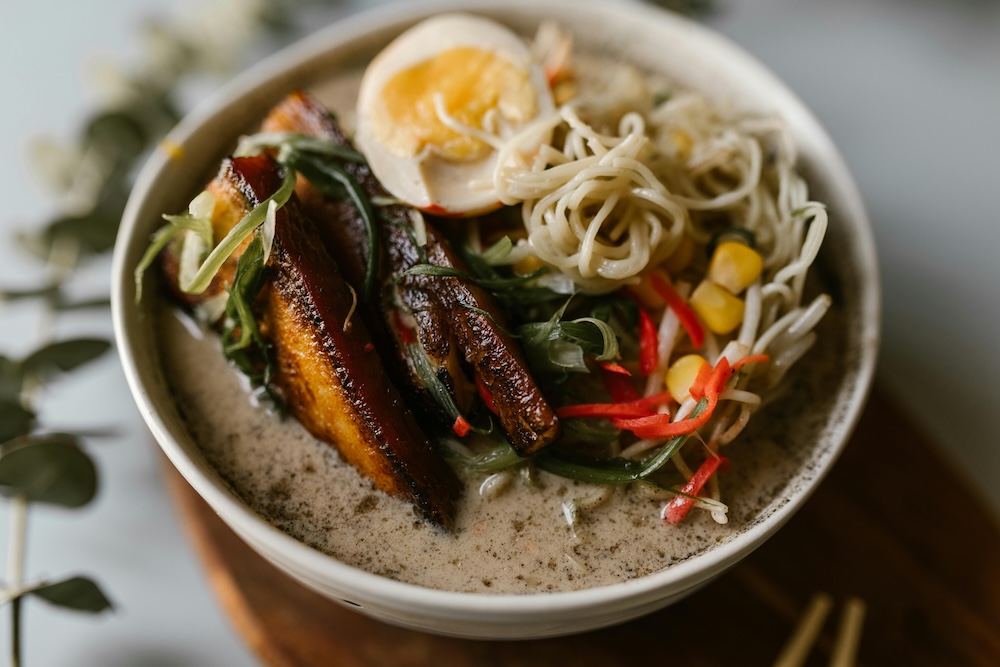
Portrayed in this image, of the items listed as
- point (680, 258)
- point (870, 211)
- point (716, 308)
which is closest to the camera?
point (716, 308)

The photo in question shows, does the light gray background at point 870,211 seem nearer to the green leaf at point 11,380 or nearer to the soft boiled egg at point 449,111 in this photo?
the green leaf at point 11,380

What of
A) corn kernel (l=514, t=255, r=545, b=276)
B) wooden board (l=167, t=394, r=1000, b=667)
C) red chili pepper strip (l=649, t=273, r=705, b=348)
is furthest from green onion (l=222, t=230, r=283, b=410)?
red chili pepper strip (l=649, t=273, r=705, b=348)

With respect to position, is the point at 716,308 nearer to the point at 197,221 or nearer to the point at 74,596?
the point at 197,221

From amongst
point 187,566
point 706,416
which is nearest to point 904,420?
point 706,416

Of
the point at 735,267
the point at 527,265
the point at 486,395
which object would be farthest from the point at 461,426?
the point at 735,267

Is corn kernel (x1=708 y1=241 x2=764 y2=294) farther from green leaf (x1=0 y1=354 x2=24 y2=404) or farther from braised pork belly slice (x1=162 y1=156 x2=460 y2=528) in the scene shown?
green leaf (x1=0 y1=354 x2=24 y2=404)
